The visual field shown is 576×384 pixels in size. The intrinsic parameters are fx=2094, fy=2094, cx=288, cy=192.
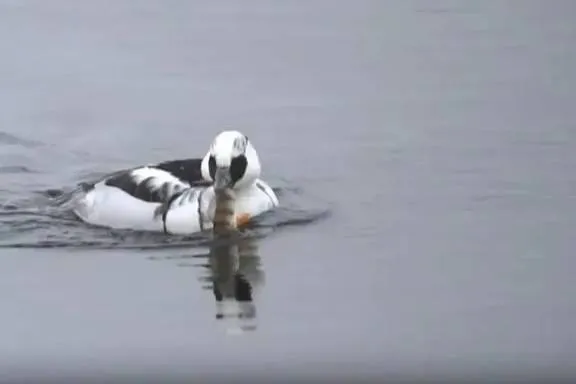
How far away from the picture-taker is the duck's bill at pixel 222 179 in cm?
1650

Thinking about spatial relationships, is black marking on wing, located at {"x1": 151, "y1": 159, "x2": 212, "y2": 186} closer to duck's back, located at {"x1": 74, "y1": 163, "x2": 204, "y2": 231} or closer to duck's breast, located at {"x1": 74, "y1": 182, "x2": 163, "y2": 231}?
duck's back, located at {"x1": 74, "y1": 163, "x2": 204, "y2": 231}

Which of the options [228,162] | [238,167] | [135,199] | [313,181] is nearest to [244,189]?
[238,167]

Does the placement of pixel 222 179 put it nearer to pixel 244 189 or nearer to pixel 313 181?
pixel 244 189

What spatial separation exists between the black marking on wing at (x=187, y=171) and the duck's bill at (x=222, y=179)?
329mm

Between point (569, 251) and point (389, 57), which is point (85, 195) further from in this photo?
point (389, 57)

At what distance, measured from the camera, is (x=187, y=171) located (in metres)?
17.1

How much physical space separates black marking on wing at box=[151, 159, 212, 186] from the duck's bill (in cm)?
33

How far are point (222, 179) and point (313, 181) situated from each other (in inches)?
94.5

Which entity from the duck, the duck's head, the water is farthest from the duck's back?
the duck's head

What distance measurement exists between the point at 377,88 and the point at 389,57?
1.40 meters

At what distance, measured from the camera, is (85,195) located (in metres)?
17.8

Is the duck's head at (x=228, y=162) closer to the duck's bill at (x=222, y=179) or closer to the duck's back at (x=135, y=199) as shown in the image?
the duck's bill at (x=222, y=179)

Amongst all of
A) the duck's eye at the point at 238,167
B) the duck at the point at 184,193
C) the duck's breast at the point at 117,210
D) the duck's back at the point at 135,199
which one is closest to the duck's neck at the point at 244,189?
the duck at the point at 184,193

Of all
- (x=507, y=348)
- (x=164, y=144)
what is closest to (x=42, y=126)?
(x=164, y=144)
